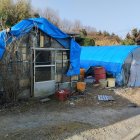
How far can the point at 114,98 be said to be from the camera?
1396 cm

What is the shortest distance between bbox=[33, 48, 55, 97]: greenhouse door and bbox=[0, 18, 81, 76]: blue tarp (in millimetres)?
854

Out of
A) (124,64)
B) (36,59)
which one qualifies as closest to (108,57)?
(124,64)

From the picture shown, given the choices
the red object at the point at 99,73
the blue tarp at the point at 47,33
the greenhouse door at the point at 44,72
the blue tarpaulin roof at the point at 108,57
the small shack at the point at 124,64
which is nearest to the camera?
the blue tarp at the point at 47,33

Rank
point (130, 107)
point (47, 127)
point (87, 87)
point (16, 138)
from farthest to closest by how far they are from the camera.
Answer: point (87, 87), point (130, 107), point (47, 127), point (16, 138)

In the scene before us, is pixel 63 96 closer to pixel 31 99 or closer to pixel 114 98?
pixel 31 99

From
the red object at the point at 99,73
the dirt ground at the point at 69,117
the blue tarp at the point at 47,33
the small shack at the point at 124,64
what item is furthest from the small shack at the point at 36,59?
the small shack at the point at 124,64

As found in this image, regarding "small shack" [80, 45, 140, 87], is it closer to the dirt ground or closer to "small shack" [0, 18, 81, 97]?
the dirt ground

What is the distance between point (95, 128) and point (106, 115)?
1.87m

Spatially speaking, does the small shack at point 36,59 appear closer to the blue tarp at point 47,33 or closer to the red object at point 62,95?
the blue tarp at point 47,33

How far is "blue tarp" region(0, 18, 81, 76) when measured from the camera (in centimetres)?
1224

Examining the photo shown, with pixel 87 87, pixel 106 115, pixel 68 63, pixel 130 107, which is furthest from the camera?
pixel 87 87

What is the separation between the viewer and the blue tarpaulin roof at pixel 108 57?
17827 millimetres

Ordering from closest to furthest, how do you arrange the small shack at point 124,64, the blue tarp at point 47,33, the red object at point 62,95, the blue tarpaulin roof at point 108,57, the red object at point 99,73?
1. the blue tarp at point 47,33
2. the red object at point 62,95
3. the red object at point 99,73
4. the small shack at point 124,64
5. the blue tarpaulin roof at point 108,57

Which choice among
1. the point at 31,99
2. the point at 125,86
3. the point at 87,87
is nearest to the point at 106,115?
the point at 31,99
